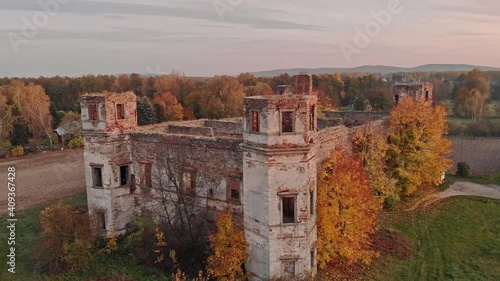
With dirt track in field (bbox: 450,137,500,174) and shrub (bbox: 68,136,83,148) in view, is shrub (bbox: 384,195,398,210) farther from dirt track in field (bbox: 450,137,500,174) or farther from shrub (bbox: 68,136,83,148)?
shrub (bbox: 68,136,83,148)

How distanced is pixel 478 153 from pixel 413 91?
20982 millimetres

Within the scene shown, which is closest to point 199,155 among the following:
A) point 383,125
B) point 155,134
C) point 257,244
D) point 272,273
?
point 155,134

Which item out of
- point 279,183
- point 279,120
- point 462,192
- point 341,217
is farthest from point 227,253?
point 462,192

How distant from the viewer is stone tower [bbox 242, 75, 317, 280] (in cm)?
1620

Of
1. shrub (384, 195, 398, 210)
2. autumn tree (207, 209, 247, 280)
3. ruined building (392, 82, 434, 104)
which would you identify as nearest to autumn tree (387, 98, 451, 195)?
shrub (384, 195, 398, 210)

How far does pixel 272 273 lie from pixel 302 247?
5.63ft

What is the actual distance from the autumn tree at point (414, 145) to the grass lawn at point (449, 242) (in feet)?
7.98

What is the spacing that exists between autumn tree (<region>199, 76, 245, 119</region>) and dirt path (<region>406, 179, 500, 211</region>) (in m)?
32.3

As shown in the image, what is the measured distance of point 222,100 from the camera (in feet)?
206

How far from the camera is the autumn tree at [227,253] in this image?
17406 millimetres

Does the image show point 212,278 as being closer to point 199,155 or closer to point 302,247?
point 302,247

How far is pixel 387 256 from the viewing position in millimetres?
20844

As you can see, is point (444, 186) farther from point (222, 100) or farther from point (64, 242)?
point (222, 100)

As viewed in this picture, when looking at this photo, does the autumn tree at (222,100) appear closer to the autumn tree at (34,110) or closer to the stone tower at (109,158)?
the autumn tree at (34,110)
